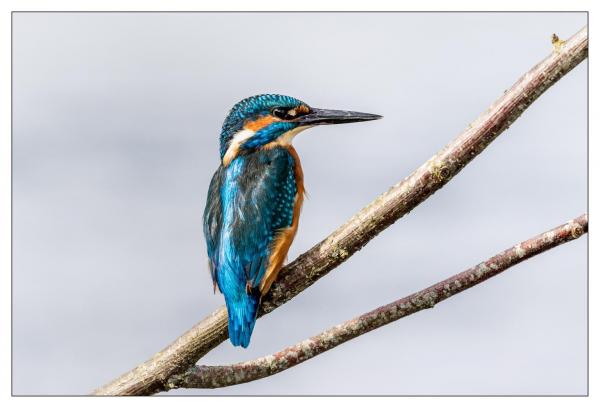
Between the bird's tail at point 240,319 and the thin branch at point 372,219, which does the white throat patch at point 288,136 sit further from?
the bird's tail at point 240,319

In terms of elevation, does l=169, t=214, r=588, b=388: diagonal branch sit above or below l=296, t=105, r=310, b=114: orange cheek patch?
below

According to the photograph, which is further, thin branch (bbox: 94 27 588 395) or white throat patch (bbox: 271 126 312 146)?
white throat patch (bbox: 271 126 312 146)

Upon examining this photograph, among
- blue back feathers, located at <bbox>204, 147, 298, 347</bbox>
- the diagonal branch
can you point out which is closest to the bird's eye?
blue back feathers, located at <bbox>204, 147, 298, 347</bbox>

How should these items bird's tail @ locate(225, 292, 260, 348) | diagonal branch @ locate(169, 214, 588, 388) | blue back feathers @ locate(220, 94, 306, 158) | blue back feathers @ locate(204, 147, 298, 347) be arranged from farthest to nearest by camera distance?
blue back feathers @ locate(220, 94, 306, 158), blue back feathers @ locate(204, 147, 298, 347), bird's tail @ locate(225, 292, 260, 348), diagonal branch @ locate(169, 214, 588, 388)

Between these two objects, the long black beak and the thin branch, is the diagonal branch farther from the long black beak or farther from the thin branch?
the long black beak

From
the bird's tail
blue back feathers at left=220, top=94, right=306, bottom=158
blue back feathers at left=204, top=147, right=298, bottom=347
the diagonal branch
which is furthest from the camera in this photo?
blue back feathers at left=220, top=94, right=306, bottom=158

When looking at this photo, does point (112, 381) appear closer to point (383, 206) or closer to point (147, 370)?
point (147, 370)

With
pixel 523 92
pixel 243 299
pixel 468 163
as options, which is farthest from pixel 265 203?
pixel 523 92
